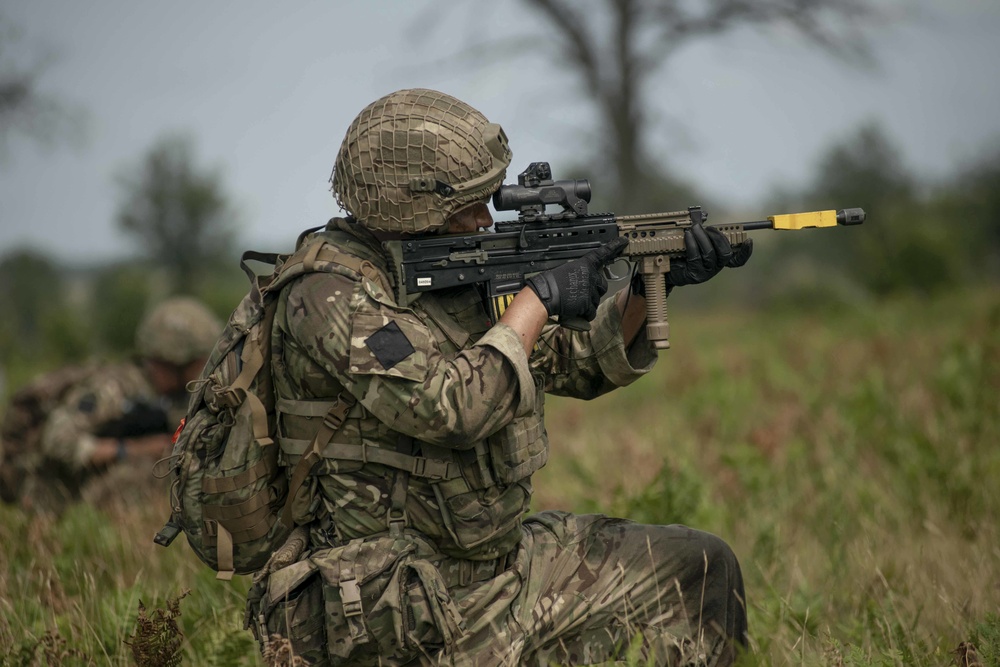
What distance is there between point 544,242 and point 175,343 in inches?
174

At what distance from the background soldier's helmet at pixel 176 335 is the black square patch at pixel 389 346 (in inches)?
170

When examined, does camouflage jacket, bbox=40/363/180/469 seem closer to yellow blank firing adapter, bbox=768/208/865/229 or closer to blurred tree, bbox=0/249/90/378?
yellow blank firing adapter, bbox=768/208/865/229

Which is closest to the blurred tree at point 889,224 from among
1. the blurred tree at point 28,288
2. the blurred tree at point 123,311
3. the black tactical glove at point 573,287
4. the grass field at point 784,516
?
the grass field at point 784,516

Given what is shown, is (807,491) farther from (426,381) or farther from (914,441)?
(426,381)

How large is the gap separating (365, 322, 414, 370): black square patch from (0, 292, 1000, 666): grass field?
140 cm

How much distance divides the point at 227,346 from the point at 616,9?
41.6 feet

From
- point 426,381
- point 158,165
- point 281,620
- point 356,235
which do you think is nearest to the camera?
point 426,381

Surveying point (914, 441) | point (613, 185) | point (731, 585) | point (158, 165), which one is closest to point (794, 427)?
point (914, 441)

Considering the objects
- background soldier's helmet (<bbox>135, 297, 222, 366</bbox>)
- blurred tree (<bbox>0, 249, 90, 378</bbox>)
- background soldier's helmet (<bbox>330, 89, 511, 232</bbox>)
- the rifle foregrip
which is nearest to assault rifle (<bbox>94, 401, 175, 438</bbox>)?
background soldier's helmet (<bbox>135, 297, 222, 366</bbox>)

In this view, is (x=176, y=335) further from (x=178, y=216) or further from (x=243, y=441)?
(x=178, y=216)

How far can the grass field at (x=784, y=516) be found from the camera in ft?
12.7

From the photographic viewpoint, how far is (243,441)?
315cm

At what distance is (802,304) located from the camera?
15789 millimetres

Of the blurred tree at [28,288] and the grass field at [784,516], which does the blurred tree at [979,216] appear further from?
the blurred tree at [28,288]
